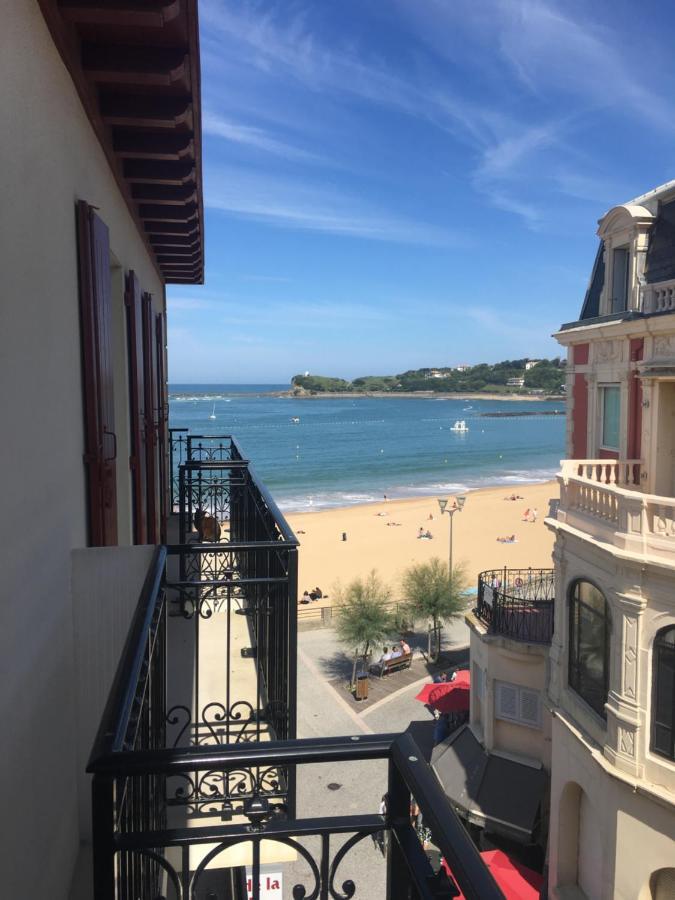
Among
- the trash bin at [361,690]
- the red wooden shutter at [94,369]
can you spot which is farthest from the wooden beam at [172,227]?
the trash bin at [361,690]

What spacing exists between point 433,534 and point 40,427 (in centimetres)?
4143

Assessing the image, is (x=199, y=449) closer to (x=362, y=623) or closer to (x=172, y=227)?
(x=172, y=227)

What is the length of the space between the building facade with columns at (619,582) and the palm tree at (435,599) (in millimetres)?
11790

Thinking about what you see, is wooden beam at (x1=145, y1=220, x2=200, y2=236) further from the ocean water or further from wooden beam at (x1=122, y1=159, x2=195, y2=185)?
the ocean water

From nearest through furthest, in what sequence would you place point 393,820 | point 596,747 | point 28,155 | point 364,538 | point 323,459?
point 393,820 → point 28,155 → point 596,747 → point 364,538 → point 323,459

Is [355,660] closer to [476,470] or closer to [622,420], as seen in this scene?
[622,420]

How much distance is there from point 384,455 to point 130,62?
89.4 metres

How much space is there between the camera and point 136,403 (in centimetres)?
719

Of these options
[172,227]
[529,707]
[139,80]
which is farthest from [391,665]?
[139,80]

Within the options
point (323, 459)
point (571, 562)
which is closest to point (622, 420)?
point (571, 562)

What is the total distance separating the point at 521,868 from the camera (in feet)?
41.9

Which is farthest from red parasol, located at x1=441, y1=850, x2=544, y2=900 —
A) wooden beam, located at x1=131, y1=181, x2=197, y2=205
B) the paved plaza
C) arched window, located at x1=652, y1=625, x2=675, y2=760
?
wooden beam, located at x1=131, y1=181, x2=197, y2=205

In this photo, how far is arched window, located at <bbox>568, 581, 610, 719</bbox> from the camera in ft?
32.7

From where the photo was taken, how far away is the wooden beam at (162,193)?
700 cm
